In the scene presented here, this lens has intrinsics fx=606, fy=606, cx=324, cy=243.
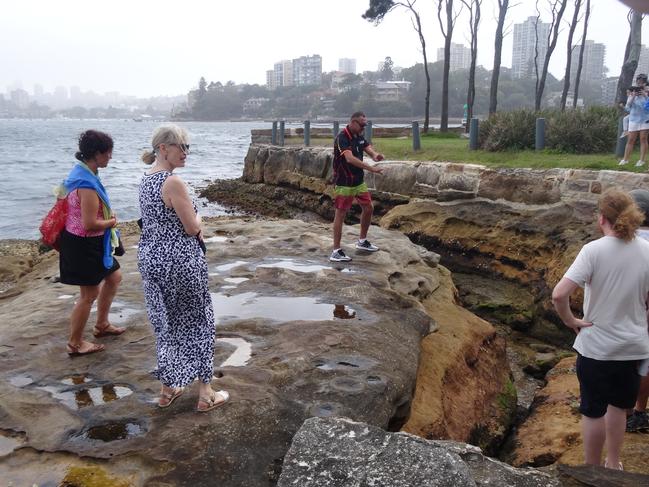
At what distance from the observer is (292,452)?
9.21 ft

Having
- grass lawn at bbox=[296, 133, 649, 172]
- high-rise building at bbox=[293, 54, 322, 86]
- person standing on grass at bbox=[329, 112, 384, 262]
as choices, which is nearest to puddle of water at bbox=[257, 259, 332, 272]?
person standing on grass at bbox=[329, 112, 384, 262]

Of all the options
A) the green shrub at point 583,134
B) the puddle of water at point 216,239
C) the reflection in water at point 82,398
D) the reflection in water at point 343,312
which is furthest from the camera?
the green shrub at point 583,134

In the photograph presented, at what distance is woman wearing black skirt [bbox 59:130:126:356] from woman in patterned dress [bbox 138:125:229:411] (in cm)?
87

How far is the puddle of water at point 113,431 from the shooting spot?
3.57m

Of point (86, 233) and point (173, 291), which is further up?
point (86, 233)

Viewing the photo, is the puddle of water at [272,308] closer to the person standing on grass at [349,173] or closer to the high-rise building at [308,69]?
the person standing on grass at [349,173]

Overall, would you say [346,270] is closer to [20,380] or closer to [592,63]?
[20,380]

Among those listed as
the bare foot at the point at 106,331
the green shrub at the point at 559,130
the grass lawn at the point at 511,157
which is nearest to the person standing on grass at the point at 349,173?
the bare foot at the point at 106,331

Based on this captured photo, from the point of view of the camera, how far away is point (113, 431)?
364cm

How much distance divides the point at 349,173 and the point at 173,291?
4.28m

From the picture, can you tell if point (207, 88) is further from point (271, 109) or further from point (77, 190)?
point (77, 190)

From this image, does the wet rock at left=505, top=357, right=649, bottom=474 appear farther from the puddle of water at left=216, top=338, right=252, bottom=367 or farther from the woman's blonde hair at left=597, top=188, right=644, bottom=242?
the puddle of water at left=216, top=338, right=252, bottom=367

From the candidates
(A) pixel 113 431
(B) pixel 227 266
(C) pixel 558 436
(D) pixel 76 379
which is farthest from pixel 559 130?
(A) pixel 113 431

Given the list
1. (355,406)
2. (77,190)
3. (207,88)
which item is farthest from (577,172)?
(207,88)
